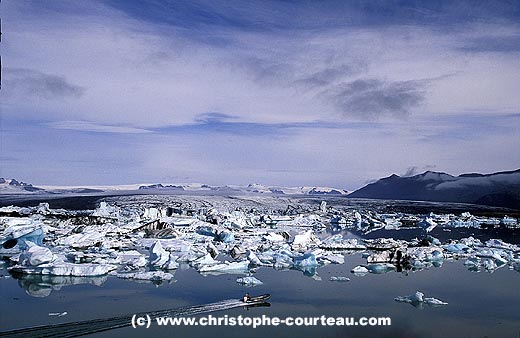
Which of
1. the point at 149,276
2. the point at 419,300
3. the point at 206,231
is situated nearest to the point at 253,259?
the point at 149,276

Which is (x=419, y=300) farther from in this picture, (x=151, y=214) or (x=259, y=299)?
(x=151, y=214)

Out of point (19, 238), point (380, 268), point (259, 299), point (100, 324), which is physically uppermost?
point (19, 238)

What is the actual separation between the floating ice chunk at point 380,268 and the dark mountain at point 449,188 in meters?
66.8

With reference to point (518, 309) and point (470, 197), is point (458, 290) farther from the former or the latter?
point (470, 197)

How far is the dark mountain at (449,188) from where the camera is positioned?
9181cm

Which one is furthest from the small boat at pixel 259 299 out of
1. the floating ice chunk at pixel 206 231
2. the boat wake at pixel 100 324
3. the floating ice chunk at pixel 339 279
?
the floating ice chunk at pixel 206 231

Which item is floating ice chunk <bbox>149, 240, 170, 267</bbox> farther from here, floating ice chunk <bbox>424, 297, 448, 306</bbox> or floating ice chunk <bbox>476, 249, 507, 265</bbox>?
floating ice chunk <bbox>476, 249, 507, 265</bbox>

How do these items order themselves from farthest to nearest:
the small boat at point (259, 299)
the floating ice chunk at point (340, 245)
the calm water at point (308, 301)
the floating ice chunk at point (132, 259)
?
the floating ice chunk at point (340, 245) < the floating ice chunk at point (132, 259) < the small boat at point (259, 299) < the calm water at point (308, 301)

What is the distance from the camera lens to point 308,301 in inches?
403

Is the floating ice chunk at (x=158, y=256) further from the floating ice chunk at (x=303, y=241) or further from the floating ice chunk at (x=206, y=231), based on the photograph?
the floating ice chunk at (x=206, y=231)

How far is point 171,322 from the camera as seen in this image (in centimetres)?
852

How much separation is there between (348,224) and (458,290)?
2235 centimetres

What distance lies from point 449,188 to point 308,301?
112101mm

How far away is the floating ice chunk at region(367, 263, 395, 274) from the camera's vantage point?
45.2ft
